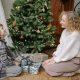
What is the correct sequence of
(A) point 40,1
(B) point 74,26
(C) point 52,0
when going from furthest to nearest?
1. (C) point 52,0
2. (A) point 40,1
3. (B) point 74,26

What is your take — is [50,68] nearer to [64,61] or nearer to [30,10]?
[64,61]

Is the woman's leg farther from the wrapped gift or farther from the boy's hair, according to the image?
the boy's hair

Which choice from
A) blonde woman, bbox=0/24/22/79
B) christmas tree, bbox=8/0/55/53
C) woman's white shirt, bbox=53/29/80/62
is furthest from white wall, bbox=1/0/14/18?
woman's white shirt, bbox=53/29/80/62

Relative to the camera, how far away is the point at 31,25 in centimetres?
348

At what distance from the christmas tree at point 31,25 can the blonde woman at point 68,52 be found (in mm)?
498

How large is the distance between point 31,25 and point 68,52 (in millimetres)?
800

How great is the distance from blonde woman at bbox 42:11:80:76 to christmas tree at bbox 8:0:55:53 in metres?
0.50

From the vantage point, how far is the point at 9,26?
3.54 m

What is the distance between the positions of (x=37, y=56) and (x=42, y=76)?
437mm

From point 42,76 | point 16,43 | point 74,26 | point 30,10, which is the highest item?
point 30,10

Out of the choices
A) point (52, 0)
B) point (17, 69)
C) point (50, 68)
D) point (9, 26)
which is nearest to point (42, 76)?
point (50, 68)

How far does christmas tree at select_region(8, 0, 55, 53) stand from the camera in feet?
11.3

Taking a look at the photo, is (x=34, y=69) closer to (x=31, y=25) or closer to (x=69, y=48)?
(x=69, y=48)

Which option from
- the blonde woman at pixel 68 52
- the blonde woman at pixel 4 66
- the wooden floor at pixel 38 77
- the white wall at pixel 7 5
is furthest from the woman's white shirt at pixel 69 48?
the white wall at pixel 7 5
